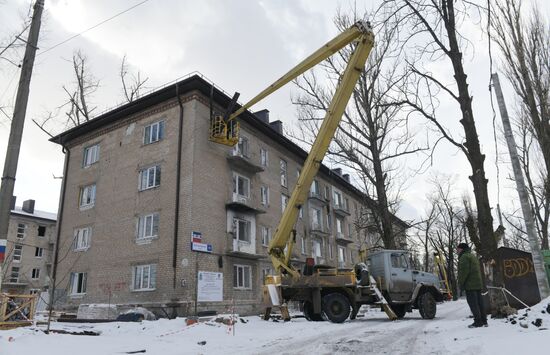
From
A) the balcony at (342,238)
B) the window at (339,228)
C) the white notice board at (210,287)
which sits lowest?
the white notice board at (210,287)

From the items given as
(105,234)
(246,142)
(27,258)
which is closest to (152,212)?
(105,234)

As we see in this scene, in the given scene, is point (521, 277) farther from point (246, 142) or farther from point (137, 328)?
point (246, 142)

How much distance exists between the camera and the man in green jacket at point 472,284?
30.5 feet

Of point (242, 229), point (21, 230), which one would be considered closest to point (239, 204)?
point (242, 229)

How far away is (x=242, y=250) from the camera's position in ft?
73.9

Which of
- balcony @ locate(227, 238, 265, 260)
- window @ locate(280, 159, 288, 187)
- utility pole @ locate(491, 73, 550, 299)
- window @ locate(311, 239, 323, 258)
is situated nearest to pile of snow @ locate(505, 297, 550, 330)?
utility pole @ locate(491, 73, 550, 299)

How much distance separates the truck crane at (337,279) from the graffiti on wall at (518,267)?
15.7 ft

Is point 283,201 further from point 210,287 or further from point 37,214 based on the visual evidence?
point 37,214

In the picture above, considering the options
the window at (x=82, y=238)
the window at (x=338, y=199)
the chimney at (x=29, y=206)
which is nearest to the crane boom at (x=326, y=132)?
the window at (x=82, y=238)

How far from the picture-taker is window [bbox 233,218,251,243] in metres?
23.0

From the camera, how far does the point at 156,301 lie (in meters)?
19.4

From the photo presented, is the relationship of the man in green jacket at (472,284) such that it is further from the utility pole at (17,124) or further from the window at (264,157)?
the window at (264,157)

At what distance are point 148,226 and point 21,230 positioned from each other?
3589 cm

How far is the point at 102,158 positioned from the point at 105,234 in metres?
5.05
